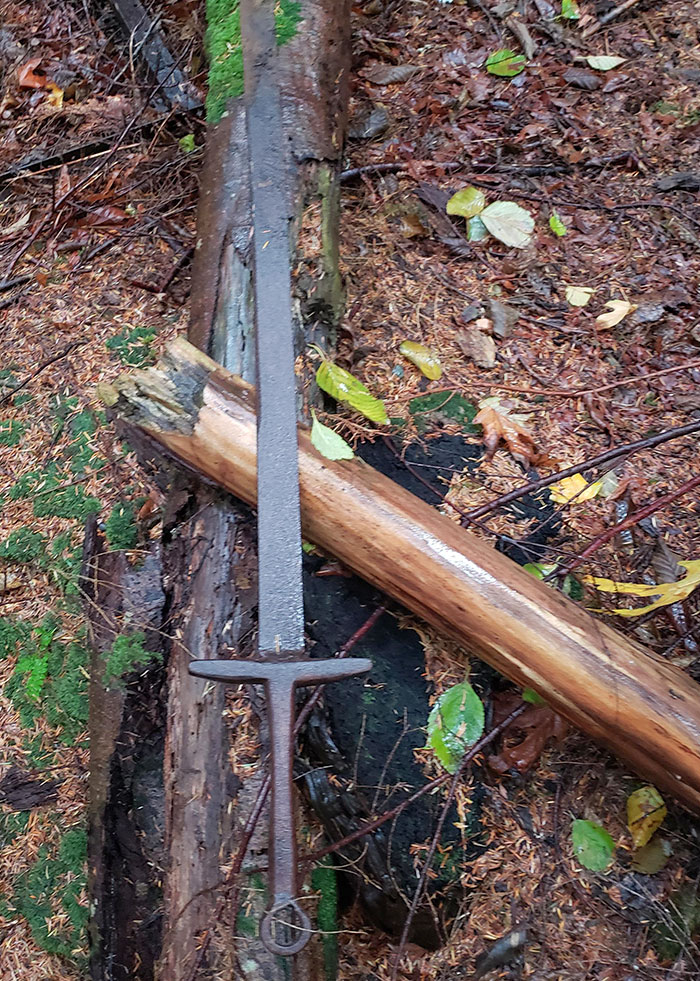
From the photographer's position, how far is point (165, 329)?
9.21ft

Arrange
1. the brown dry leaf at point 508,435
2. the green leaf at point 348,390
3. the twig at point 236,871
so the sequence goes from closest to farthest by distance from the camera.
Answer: the twig at point 236,871 → the green leaf at point 348,390 → the brown dry leaf at point 508,435

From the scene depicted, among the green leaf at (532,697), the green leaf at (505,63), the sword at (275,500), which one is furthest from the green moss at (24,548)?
the green leaf at (505,63)

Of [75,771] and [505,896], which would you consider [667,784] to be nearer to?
[505,896]

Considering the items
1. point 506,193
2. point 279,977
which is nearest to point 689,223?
point 506,193

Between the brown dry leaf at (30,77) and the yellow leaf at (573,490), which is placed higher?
the brown dry leaf at (30,77)

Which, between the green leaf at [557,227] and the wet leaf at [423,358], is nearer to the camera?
the wet leaf at [423,358]

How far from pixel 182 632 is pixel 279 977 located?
875 mm

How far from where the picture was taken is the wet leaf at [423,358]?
2408 millimetres

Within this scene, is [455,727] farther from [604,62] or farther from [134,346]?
[604,62]

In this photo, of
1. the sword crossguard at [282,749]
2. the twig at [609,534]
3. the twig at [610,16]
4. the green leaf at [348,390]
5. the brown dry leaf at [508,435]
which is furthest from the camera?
the twig at [610,16]

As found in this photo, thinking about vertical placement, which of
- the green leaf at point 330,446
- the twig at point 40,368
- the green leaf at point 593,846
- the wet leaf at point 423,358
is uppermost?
the twig at point 40,368

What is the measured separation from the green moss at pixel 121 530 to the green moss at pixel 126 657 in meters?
0.36

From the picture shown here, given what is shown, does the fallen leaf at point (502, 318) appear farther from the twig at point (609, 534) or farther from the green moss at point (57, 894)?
the green moss at point (57, 894)

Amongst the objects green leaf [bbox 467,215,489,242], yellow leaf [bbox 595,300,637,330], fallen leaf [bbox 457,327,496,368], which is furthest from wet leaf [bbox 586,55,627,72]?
fallen leaf [bbox 457,327,496,368]
